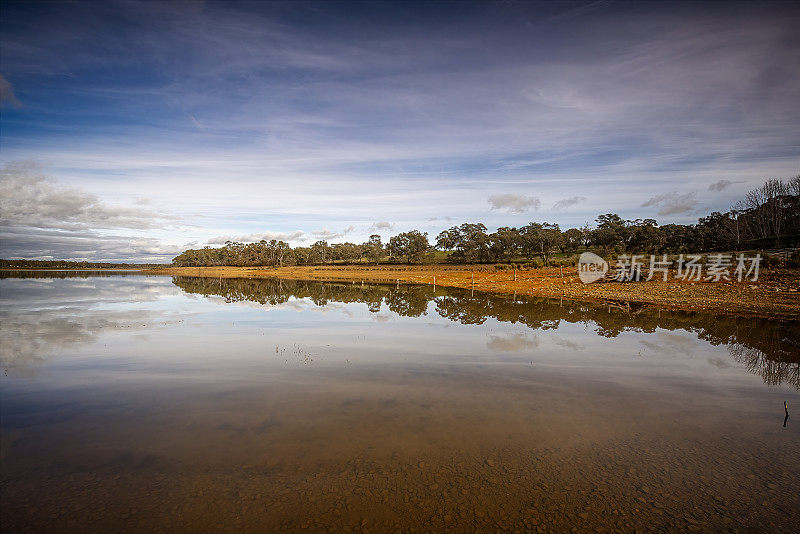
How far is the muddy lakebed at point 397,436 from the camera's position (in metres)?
5.72

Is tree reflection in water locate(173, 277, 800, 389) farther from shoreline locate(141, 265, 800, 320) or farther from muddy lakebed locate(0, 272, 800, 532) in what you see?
shoreline locate(141, 265, 800, 320)

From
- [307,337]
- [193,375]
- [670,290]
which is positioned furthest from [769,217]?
[193,375]

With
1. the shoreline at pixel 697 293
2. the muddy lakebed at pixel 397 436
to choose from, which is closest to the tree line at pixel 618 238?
the shoreline at pixel 697 293

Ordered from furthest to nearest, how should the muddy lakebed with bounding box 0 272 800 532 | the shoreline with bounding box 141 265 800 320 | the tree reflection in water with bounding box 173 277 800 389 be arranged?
the shoreline with bounding box 141 265 800 320, the tree reflection in water with bounding box 173 277 800 389, the muddy lakebed with bounding box 0 272 800 532

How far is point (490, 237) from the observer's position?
12569 cm

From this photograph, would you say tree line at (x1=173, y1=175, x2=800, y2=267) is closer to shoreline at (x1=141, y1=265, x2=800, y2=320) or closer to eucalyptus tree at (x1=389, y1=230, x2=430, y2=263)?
eucalyptus tree at (x1=389, y1=230, x2=430, y2=263)

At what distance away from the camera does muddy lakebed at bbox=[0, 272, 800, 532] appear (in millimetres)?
5719

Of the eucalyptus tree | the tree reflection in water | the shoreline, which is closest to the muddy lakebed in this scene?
the tree reflection in water

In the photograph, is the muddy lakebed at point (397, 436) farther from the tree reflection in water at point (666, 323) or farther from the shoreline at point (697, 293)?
the shoreline at point (697, 293)

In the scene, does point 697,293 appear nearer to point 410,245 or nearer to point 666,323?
point 666,323

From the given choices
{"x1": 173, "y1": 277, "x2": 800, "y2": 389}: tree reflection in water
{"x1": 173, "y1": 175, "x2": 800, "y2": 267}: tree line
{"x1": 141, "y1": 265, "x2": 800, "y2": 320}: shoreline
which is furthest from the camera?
{"x1": 173, "y1": 175, "x2": 800, "y2": 267}: tree line

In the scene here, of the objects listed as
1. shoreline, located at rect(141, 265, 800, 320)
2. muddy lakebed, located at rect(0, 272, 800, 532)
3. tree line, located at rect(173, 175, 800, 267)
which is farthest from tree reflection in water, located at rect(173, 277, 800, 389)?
tree line, located at rect(173, 175, 800, 267)

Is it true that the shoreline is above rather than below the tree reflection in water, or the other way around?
above

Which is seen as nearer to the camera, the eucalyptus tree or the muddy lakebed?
the muddy lakebed
